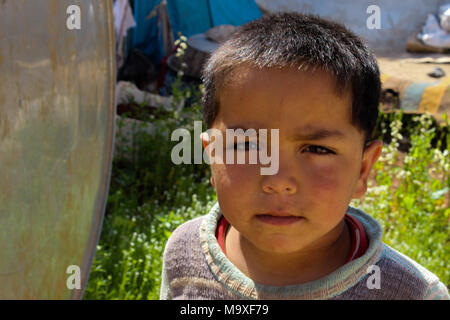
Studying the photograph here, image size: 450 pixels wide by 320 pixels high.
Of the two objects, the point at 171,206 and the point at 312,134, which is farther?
the point at 171,206

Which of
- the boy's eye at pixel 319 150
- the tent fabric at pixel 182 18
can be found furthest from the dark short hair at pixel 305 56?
the tent fabric at pixel 182 18

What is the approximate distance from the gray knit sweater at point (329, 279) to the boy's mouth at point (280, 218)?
0.22 meters

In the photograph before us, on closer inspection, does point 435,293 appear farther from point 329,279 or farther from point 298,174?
point 298,174

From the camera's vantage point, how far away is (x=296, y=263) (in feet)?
4.81

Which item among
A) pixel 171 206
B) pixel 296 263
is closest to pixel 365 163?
pixel 296 263

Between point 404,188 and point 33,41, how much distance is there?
278 centimetres

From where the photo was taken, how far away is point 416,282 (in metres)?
1.38

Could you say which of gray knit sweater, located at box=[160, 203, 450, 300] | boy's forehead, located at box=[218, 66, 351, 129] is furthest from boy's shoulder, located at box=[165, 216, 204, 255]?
boy's forehead, located at box=[218, 66, 351, 129]

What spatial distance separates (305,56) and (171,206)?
7.82 feet

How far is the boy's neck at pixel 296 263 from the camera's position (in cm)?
146

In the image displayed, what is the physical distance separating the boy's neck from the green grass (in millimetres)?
1173

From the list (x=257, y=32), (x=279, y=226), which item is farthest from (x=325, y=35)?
(x=279, y=226)

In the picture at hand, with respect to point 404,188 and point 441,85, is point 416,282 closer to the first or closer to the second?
point 404,188

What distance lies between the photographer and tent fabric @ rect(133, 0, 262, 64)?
20.8ft
